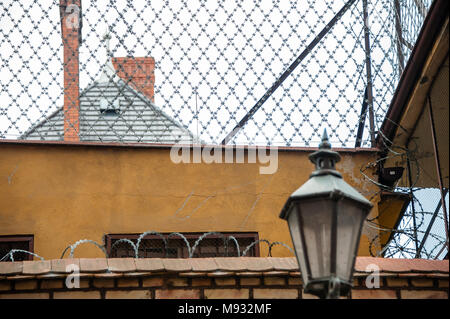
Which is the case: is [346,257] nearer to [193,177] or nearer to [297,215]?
[297,215]

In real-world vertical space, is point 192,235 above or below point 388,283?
above

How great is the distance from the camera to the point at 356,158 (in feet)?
28.1

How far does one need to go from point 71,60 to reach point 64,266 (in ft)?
11.7

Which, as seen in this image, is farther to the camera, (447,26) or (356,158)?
(356,158)

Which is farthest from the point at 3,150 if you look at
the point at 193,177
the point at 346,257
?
the point at 346,257

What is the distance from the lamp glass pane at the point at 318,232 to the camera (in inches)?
172

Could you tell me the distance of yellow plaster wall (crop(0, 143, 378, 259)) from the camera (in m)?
8.02

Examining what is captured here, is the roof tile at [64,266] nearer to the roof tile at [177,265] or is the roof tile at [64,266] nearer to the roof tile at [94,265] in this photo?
the roof tile at [94,265]

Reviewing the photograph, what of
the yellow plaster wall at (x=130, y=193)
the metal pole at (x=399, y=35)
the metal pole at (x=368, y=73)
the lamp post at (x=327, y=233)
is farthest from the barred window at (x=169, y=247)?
the lamp post at (x=327, y=233)

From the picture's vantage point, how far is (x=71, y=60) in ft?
28.9

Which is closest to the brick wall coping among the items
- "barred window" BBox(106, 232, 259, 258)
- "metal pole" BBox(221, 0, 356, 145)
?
"barred window" BBox(106, 232, 259, 258)

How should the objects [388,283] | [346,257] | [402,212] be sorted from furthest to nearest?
1. [402,212]
2. [388,283]
3. [346,257]

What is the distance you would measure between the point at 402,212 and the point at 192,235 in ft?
7.61

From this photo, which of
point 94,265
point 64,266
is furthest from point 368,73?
point 64,266
